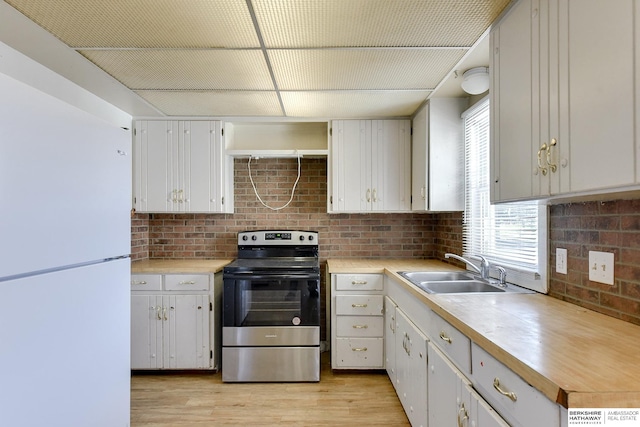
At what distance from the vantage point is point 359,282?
8.63 feet

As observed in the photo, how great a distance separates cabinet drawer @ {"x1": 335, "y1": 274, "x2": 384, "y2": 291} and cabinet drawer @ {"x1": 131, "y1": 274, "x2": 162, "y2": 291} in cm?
139

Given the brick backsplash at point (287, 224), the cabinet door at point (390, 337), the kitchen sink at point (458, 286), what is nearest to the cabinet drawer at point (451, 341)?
the kitchen sink at point (458, 286)

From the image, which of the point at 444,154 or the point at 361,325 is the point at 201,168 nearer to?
the point at 361,325

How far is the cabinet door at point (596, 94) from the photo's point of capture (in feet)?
2.85

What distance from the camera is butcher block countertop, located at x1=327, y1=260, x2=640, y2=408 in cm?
76

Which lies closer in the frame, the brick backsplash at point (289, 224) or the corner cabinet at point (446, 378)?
the corner cabinet at point (446, 378)

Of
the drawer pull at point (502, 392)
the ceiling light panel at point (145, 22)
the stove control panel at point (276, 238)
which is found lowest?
the drawer pull at point (502, 392)

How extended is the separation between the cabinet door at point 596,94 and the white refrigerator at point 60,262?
1.75 m

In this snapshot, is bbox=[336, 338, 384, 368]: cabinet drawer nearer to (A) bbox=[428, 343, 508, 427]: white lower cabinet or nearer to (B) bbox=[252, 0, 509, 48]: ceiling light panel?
(A) bbox=[428, 343, 508, 427]: white lower cabinet

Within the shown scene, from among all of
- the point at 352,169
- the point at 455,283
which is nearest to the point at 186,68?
the point at 352,169

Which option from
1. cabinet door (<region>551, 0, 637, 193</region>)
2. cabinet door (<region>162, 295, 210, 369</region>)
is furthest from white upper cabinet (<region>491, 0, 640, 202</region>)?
cabinet door (<region>162, 295, 210, 369</region>)

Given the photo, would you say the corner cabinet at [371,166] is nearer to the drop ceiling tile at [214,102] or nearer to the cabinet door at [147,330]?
the drop ceiling tile at [214,102]

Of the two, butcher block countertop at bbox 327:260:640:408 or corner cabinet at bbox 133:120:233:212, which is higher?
corner cabinet at bbox 133:120:233:212

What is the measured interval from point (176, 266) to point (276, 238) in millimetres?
876
